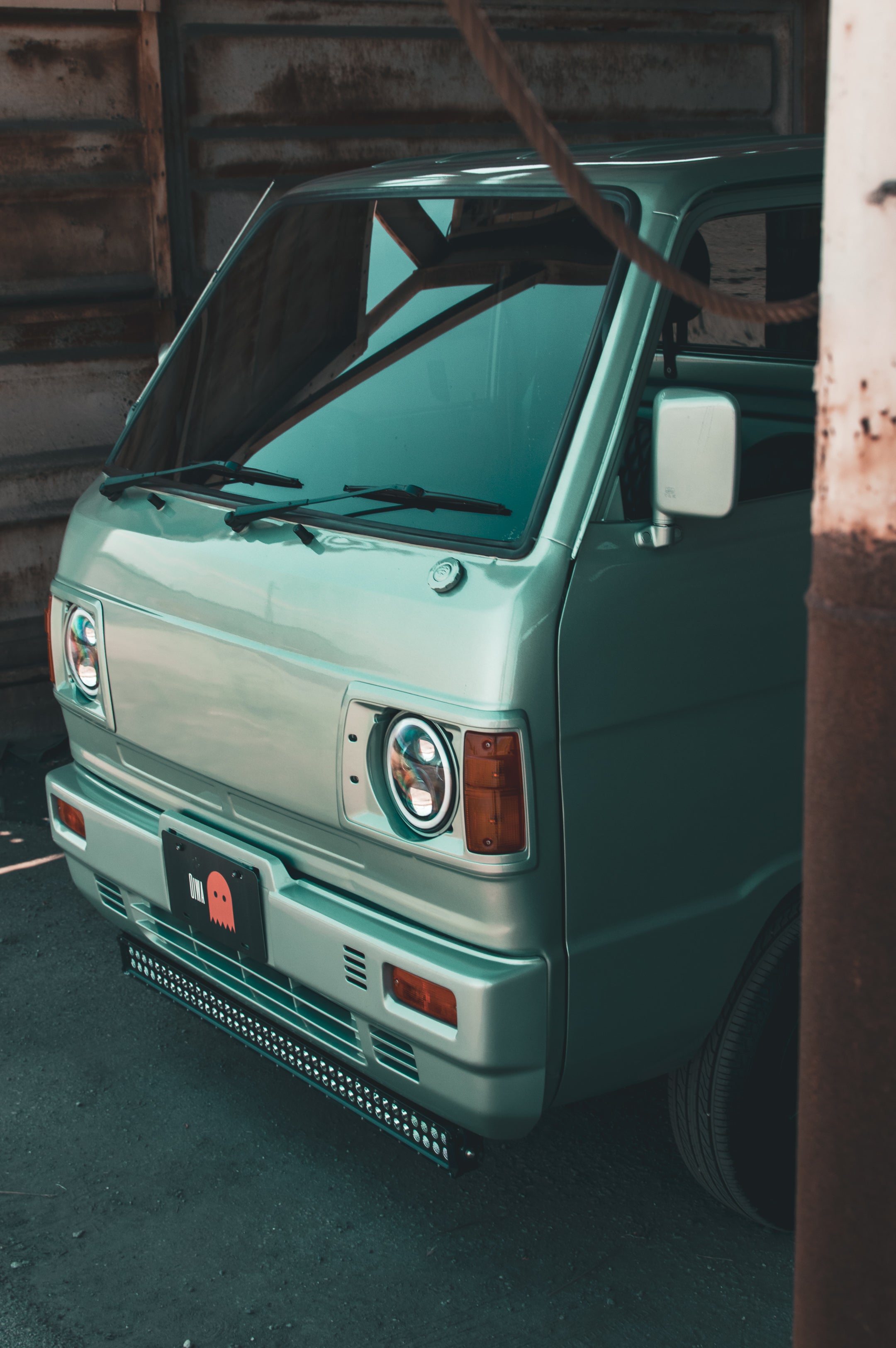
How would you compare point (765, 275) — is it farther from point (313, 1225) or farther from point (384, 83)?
point (384, 83)

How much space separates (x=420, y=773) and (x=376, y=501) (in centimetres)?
62

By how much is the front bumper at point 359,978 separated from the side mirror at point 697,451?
832mm

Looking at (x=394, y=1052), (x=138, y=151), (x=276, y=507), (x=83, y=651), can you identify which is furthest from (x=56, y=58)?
(x=394, y=1052)

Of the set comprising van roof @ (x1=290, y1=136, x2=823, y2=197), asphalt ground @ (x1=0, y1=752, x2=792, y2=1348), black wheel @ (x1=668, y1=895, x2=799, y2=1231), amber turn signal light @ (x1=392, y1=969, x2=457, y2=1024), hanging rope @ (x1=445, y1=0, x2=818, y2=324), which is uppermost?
van roof @ (x1=290, y1=136, x2=823, y2=197)

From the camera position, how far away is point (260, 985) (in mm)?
2773

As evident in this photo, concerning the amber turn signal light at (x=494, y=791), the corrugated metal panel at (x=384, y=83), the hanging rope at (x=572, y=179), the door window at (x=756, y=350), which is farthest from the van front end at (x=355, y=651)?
the corrugated metal panel at (x=384, y=83)

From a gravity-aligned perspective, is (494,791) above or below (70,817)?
above

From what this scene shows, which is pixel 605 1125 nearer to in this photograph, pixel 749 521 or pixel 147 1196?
pixel 147 1196

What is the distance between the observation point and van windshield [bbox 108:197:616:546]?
8.34 feet

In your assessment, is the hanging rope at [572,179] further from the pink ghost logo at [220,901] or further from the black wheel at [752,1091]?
the pink ghost logo at [220,901]

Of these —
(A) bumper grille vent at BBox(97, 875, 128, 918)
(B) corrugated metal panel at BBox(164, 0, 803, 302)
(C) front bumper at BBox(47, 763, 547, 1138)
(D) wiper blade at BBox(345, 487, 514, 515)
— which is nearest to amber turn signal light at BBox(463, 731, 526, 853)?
(C) front bumper at BBox(47, 763, 547, 1138)

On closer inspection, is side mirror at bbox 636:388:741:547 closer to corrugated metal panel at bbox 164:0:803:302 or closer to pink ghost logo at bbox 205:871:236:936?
pink ghost logo at bbox 205:871:236:936

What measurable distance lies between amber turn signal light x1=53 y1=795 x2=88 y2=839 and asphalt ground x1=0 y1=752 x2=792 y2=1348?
2.29 feet

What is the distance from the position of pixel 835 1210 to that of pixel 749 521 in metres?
1.48
